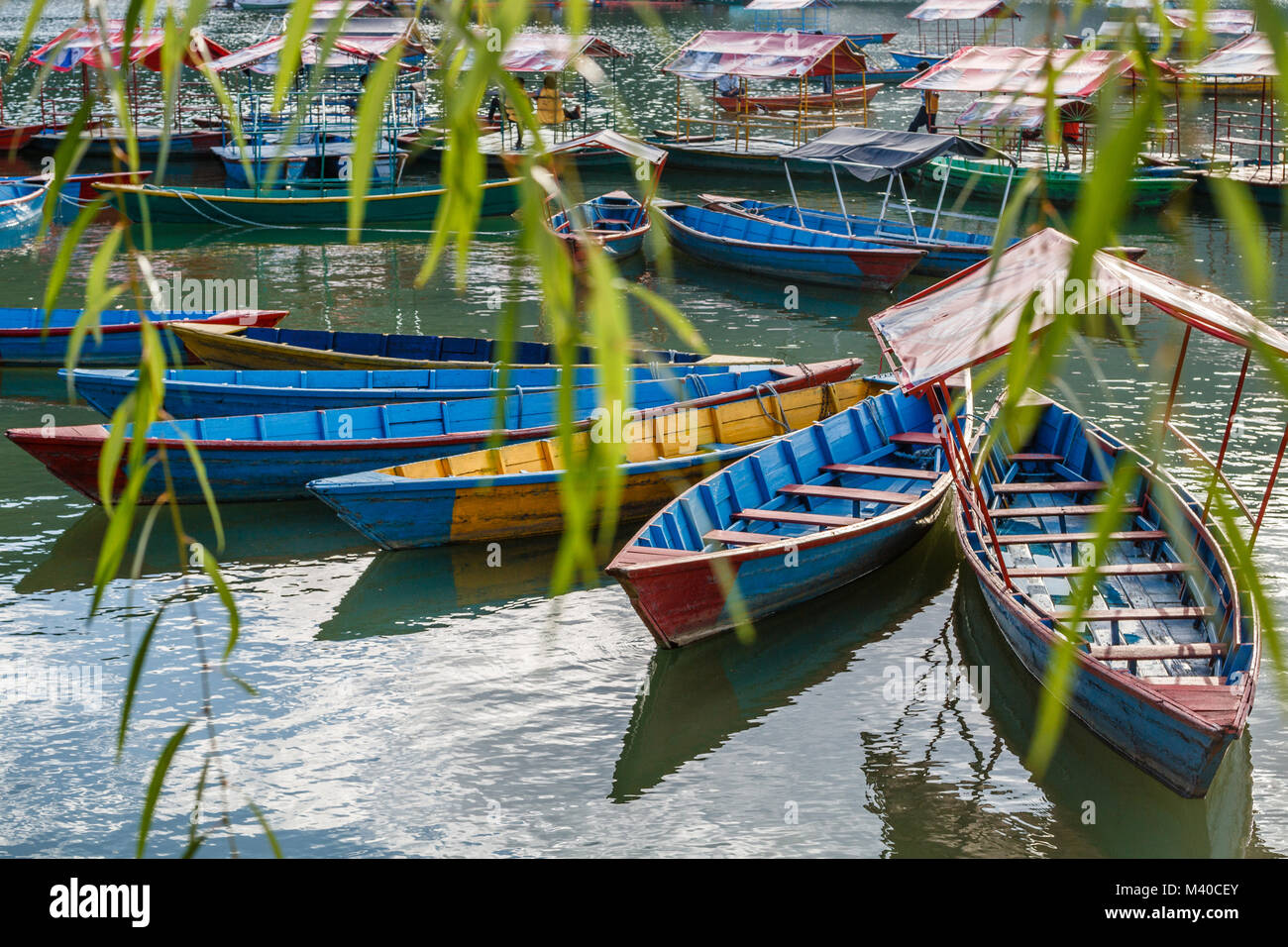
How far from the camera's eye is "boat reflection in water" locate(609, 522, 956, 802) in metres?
8.46

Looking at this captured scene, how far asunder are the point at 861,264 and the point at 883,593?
999 cm

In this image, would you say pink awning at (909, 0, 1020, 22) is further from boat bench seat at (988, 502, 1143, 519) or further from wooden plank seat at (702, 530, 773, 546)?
wooden plank seat at (702, 530, 773, 546)

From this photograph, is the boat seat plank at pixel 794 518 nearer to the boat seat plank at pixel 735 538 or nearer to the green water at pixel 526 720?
the boat seat plank at pixel 735 538

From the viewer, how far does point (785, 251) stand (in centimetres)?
2023

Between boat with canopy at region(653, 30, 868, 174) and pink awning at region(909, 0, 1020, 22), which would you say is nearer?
boat with canopy at region(653, 30, 868, 174)

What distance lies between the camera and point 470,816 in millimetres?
7594

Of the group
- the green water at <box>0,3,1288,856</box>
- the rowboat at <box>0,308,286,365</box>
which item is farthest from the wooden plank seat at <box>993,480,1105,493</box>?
the rowboat at <box>0,308,286,365</box>

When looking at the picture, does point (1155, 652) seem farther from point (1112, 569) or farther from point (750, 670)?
point (750, 670)

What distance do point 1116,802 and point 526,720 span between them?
12.5 ft

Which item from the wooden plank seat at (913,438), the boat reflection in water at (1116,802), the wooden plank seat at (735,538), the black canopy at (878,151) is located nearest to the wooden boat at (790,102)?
the black canopy at (878,151)

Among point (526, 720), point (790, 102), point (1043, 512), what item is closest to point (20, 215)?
point (526, 720)

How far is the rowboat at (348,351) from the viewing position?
1402cm

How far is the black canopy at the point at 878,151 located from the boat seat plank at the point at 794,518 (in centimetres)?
1056

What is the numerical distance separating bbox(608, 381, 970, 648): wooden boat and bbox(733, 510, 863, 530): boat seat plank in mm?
11
